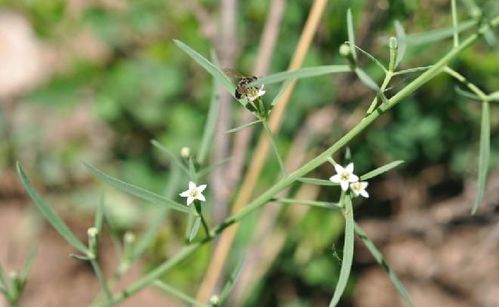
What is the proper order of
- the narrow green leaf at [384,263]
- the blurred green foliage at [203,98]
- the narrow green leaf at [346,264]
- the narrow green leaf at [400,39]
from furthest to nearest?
the blurred green foliage at [203,98] → the narrow green leaf at [384,263] → the narrow green leaf at [346,264] → the narrow green leaf at [400,39]

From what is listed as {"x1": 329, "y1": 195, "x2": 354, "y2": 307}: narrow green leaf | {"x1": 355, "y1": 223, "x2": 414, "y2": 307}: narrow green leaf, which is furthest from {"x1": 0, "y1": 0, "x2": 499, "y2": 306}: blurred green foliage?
{"x1": 329, "y1": 195, "x2": 354, "y2": 307}: narrow green leaf

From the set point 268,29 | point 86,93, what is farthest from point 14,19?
point 268,29

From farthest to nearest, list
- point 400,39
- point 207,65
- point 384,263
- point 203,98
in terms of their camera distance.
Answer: point 203,98 → point 384,263 → point 207,65 → point 400,39

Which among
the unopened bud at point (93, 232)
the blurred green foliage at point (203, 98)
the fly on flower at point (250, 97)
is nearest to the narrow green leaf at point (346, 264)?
the fly on flower at point (250, 97)

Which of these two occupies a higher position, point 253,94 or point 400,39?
point 400,39

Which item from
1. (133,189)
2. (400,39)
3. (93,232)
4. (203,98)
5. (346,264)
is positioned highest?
(400,39)

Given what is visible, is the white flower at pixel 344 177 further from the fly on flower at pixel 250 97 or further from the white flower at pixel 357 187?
the fly on flower at pixel 250 97

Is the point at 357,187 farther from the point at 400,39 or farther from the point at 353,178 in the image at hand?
the point at 400,39

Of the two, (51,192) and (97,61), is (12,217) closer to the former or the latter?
(51,192)

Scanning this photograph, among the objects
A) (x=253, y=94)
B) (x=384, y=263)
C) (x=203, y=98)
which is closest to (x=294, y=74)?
(x=253, y=94)
